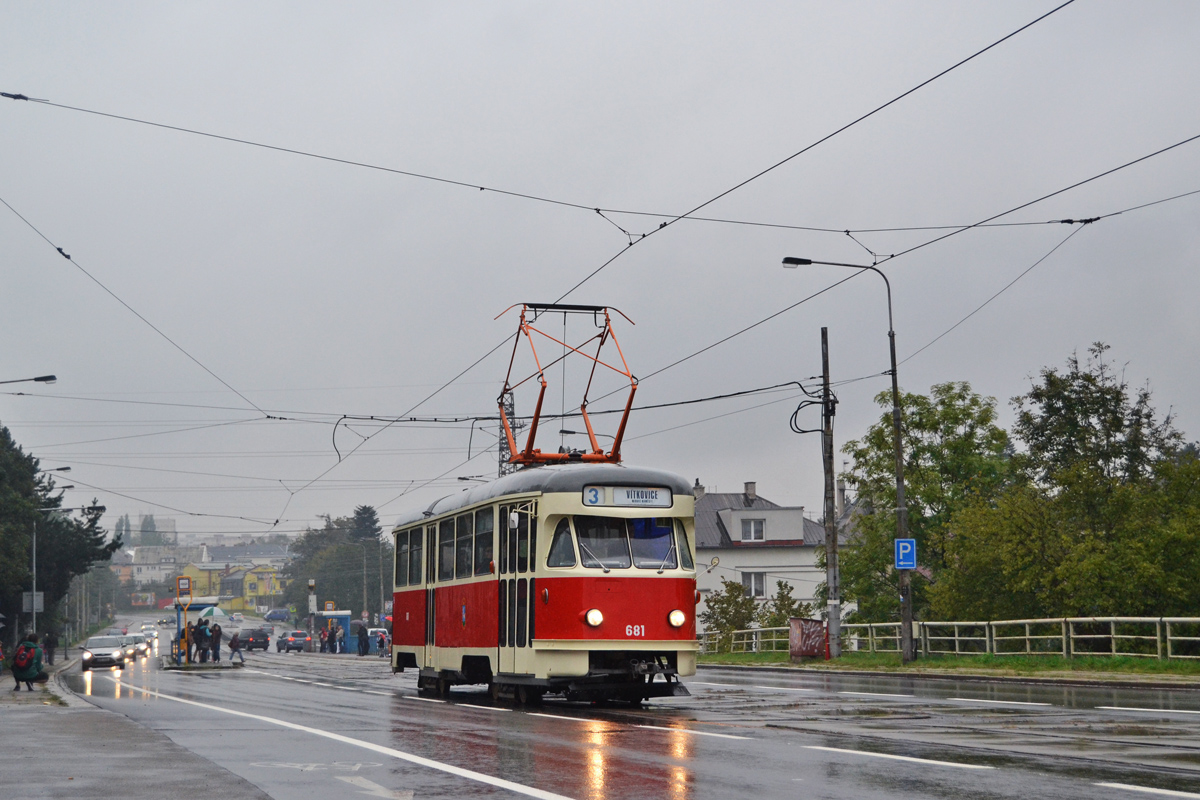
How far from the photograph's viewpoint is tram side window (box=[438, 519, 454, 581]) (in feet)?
73.0

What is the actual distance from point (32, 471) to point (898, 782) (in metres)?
74.3

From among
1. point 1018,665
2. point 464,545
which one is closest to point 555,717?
point 464,545

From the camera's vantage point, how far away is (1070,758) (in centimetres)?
1059

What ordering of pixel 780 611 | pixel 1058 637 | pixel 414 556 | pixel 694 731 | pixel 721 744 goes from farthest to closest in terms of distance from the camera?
pixel 780 611 < pixel 1058 637 < pixel 414 556 < pixel 694 731 < pixel 721 744

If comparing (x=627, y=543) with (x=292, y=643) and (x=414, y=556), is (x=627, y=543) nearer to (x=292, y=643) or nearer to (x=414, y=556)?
(x=414, y=556)

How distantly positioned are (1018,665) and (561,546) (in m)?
13.8

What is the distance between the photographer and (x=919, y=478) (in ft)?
169

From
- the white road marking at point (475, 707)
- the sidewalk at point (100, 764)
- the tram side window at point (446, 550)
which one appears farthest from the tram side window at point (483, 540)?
the sidewalk at point (100, 764)

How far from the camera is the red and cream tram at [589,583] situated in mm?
18125

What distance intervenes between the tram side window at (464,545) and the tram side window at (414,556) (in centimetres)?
243

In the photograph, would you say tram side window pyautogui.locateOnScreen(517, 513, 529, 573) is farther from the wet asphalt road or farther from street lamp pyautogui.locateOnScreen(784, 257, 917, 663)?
street lamp pyautogui.locateOnScreen(784, 257, 917, 663)

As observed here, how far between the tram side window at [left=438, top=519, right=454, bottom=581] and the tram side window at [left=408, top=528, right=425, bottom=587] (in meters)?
1.33

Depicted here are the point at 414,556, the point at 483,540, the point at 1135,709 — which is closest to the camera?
the point at 1135,709

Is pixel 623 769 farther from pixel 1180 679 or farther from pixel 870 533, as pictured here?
pixel 870 533
